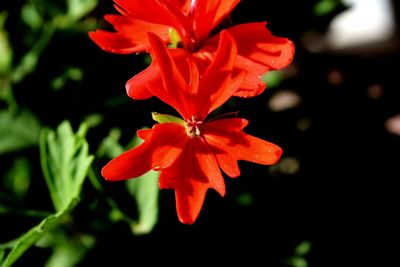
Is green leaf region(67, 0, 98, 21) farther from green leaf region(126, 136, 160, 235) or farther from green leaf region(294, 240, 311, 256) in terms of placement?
green leaf region(294, 240, 311, 256)

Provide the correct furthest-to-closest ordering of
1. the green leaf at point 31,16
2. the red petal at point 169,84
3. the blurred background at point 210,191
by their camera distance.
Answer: the green leaf at point 31,16
the blurred background at point 210,191
the red petal at point 169,84

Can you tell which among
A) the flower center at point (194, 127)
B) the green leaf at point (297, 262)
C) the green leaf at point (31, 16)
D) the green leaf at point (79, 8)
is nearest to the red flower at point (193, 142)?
the flower center at point (194, 127)

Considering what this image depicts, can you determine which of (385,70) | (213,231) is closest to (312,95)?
(385,70)

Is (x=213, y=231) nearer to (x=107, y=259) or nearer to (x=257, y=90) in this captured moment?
(x=107, y=259)

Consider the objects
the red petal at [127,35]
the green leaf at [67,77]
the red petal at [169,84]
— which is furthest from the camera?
the green leaf at [67,77]

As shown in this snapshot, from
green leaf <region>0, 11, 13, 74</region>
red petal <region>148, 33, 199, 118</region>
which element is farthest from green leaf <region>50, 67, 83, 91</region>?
red petal <region>148, 33, 199, 118</region>

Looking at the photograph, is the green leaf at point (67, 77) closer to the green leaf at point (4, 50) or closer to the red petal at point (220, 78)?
the green leaf at point (4, 50)
